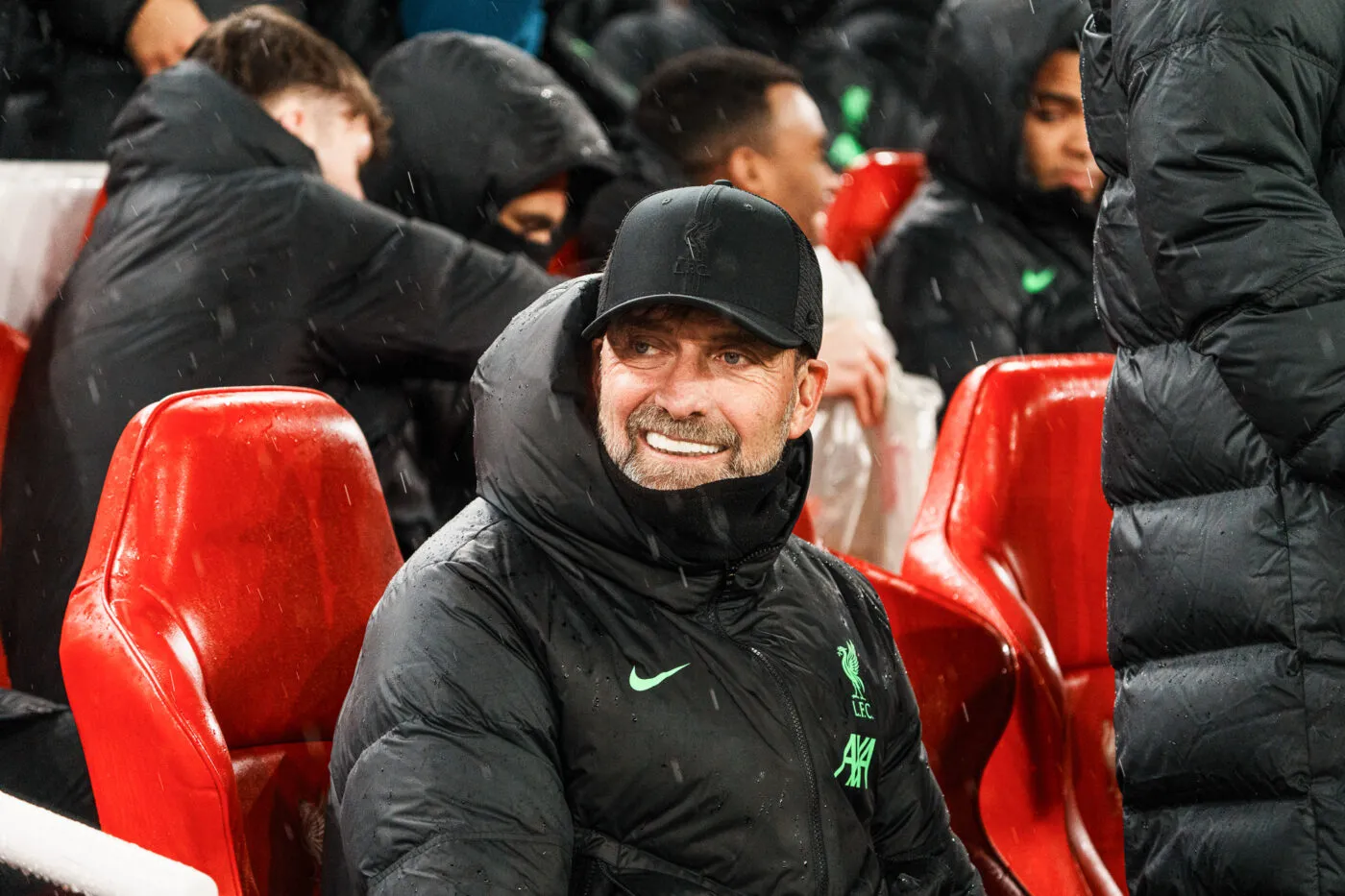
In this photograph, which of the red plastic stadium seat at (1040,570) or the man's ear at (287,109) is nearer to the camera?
the red plastic stadium seat at (1040,570)

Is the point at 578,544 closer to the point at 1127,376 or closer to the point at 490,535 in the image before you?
the point at 490,535

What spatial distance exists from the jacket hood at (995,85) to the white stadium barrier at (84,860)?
12.0 ft

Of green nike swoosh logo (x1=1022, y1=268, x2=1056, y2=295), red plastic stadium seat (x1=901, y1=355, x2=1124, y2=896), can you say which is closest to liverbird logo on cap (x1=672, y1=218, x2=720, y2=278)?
red plastic stadium seat (x1=901, y1=355, x2=1124, y2=896)

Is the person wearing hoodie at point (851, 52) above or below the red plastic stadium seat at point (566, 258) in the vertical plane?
below

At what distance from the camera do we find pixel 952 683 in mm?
2477

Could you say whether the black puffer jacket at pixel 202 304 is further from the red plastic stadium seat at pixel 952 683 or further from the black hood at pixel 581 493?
the black hood at pixel 581 493

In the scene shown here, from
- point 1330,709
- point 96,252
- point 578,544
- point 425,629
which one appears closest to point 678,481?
point 578,544

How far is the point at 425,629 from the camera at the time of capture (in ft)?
5.61

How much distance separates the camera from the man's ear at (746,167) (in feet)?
13.8

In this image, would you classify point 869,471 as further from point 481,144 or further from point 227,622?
point 227,622

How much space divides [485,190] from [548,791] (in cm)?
265

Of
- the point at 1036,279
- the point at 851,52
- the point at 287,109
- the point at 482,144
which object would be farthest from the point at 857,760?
the point at 851,52

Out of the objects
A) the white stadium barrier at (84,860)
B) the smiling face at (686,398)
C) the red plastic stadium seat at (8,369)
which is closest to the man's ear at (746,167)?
the red plastic stadium seat at (8,369)

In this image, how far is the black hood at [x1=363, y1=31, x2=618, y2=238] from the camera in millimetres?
4070
